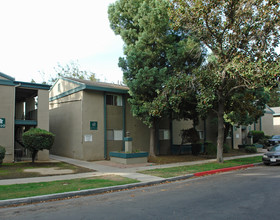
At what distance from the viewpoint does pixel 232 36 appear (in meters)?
15.1

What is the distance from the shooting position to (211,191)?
843cm

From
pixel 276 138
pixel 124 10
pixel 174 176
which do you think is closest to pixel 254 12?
pixel 124 10

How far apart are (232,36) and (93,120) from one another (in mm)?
10924

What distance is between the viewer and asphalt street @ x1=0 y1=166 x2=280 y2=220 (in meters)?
5.87

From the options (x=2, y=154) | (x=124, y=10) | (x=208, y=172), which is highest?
(x=124, y=10)

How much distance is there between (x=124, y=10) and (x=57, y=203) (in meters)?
15.7

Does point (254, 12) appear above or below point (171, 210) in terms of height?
above

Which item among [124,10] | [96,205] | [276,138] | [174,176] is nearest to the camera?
[96,205]

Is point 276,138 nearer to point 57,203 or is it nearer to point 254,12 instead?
point 254,12

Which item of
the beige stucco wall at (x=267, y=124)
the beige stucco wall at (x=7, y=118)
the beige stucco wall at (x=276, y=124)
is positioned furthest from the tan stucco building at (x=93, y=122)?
the beige stucco wall at (x=276, y=124)

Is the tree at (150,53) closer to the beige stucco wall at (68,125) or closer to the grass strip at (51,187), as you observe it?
the beige stucco wall at (68,125)

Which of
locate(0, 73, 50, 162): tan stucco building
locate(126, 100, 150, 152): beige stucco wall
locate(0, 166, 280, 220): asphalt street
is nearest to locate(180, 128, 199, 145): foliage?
locate(126, 100, 150, 152): beige stucco wall

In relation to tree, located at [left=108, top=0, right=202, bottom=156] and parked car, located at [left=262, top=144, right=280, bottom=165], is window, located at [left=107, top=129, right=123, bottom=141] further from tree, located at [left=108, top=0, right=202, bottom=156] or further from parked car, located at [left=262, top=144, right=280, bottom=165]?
parked car, located at [left=262, top=144, right=280, bottom=165]

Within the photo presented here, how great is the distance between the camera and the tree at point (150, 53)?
1662cm
